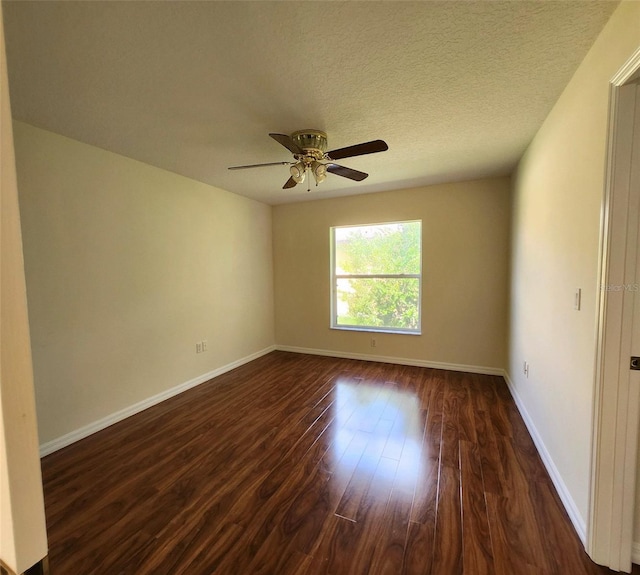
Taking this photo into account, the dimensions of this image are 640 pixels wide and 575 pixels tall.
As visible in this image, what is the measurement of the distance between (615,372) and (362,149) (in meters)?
1.79

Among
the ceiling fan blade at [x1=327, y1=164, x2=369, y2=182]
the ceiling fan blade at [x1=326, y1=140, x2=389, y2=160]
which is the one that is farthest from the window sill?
the ceiling fan blade at [x1=326, y1=140, x2=389, y2=160]

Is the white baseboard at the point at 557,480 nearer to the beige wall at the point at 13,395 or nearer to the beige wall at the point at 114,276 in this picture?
the beige wall at the point at 13,395

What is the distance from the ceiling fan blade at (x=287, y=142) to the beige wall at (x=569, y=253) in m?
1.60

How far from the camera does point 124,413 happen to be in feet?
8.93

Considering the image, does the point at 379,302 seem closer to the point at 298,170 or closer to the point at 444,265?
the point at 444,265

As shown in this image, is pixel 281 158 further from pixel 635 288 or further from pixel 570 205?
pixel 635 288

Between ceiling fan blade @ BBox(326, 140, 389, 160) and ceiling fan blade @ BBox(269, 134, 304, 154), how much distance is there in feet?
0.77

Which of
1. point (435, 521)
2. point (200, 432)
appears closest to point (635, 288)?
point (435, 521)

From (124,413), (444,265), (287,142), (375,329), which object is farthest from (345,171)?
(124,413)

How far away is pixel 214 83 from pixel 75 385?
8.13 ft

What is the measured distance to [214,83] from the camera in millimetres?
1683

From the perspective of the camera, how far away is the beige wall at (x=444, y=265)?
141 inches

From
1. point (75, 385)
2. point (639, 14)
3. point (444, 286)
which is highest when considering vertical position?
point (639, 14)

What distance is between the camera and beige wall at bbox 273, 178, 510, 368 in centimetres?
358
